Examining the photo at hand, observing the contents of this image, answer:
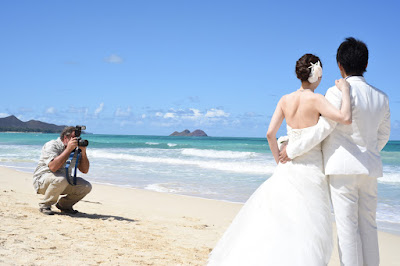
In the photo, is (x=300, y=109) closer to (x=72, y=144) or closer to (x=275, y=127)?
(x=275, y=127)

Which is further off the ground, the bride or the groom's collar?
the groom's collar

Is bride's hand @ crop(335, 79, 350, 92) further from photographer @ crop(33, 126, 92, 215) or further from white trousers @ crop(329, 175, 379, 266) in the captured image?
photographer @ crop(33, 126, 92, 215)

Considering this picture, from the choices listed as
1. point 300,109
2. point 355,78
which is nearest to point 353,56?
point 355,78

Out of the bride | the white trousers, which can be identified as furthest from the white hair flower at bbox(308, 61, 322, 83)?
the white trousers

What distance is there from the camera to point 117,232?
5.20 meters

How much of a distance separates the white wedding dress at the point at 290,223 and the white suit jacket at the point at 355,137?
0.26ft

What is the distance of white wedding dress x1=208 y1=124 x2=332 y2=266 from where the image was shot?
9.59 feet

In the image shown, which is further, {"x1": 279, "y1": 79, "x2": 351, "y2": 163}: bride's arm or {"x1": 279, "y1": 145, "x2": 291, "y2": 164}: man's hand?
{"x1": 279, "y1": 145, "x2": 291, "y2": 164}: man's hand

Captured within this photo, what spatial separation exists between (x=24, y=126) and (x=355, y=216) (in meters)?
124

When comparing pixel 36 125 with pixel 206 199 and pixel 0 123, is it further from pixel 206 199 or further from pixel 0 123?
pixel 206 199

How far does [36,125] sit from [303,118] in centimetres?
12438

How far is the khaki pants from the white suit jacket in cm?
392

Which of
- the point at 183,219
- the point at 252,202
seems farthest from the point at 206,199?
the point at 252,202

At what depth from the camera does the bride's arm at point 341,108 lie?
2.94 meters
